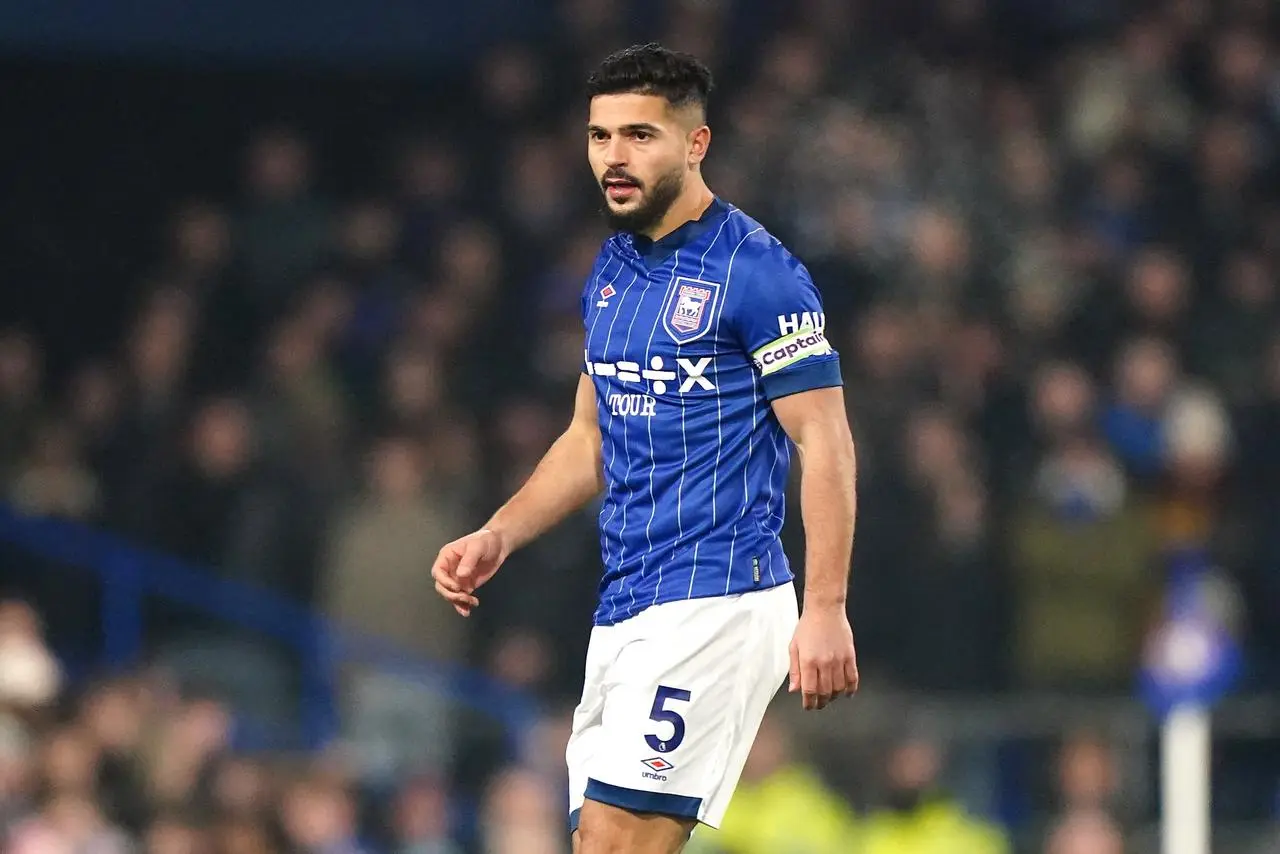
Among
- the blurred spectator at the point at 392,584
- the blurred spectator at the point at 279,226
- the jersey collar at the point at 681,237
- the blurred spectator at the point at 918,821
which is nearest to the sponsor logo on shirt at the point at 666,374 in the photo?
the jersey collar at the point at 681,237

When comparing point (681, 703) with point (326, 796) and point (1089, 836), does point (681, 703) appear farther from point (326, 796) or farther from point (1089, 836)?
point (1089, 836)

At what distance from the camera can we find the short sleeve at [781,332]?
4348mm

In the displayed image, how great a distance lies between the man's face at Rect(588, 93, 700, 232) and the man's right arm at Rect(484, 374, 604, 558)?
50 centimetres

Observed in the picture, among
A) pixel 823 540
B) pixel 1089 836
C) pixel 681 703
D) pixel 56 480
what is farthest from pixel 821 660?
pixel 56 480

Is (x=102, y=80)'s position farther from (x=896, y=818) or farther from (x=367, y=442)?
(x=896, y=818)

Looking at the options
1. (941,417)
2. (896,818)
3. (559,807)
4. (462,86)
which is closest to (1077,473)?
(941,417)

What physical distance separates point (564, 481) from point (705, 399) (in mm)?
501

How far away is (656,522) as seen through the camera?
4.46 m

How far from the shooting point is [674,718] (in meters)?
4.38

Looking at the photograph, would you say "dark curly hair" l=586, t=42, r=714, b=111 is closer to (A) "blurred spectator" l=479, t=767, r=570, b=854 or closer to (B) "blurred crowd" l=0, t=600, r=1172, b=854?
(B) "blurred crowd" l=0, t=600, r=1172, b=854

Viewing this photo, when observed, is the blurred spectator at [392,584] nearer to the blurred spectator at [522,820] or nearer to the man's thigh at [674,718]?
the blurred spectator at [522,820]

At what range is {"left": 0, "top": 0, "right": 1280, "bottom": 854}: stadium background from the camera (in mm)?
9133

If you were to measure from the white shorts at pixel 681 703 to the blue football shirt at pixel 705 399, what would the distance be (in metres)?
0.05

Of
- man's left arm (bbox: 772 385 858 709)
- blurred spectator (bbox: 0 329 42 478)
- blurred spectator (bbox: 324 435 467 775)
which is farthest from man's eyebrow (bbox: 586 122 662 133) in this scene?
blurred spectator (bbox: 0 329 42 478)
